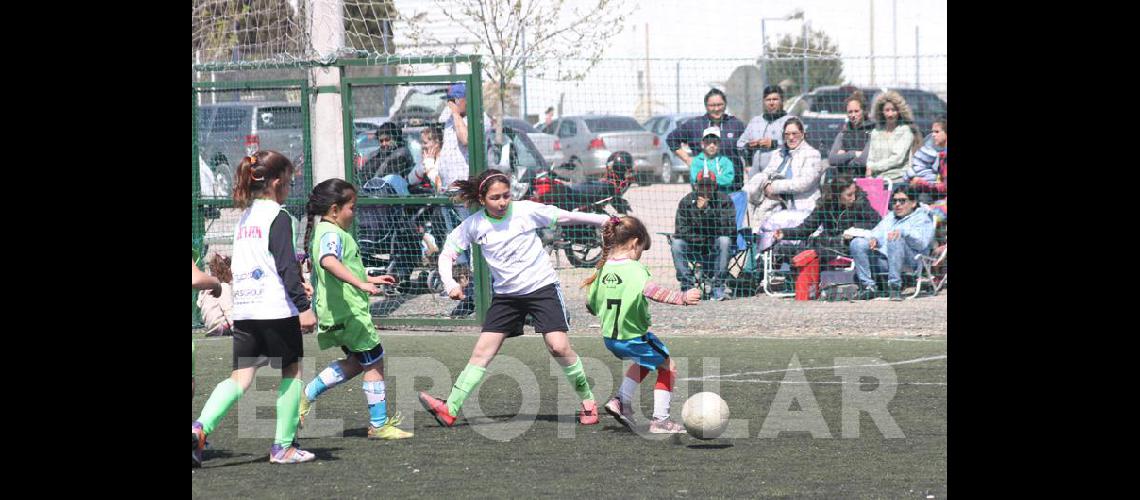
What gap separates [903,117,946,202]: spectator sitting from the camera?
1350 cm

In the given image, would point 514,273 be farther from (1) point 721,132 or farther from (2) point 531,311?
(1) point 721,132

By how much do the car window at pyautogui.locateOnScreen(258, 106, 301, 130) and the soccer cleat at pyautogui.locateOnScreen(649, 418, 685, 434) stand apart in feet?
24.5

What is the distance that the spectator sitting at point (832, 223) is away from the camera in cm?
1298

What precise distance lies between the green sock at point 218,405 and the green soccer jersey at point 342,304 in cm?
78

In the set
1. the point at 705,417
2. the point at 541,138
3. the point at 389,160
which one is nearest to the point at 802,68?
the point at 541,138

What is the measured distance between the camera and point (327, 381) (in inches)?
294

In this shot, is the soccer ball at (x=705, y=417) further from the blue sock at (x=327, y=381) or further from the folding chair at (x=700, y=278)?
the folding chair at (x=700, y=278)

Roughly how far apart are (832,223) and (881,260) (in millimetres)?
606

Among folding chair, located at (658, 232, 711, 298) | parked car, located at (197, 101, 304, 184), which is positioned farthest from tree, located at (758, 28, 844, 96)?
parked car, located at (197, 101, 304, 184)

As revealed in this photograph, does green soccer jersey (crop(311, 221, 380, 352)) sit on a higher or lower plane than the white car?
lower

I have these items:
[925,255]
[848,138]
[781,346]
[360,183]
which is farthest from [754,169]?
[360,183]

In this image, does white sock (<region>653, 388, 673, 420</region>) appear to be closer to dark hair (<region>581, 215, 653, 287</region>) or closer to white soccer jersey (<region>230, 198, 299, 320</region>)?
dark hair (<region>581, 215, 653, 287</region>)

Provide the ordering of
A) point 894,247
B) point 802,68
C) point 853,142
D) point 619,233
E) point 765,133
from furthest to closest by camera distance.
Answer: point 802,68
point 853,142
point 765,133
point 894,247
point 619,233

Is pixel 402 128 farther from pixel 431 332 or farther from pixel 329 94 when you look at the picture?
pixel 431 332
